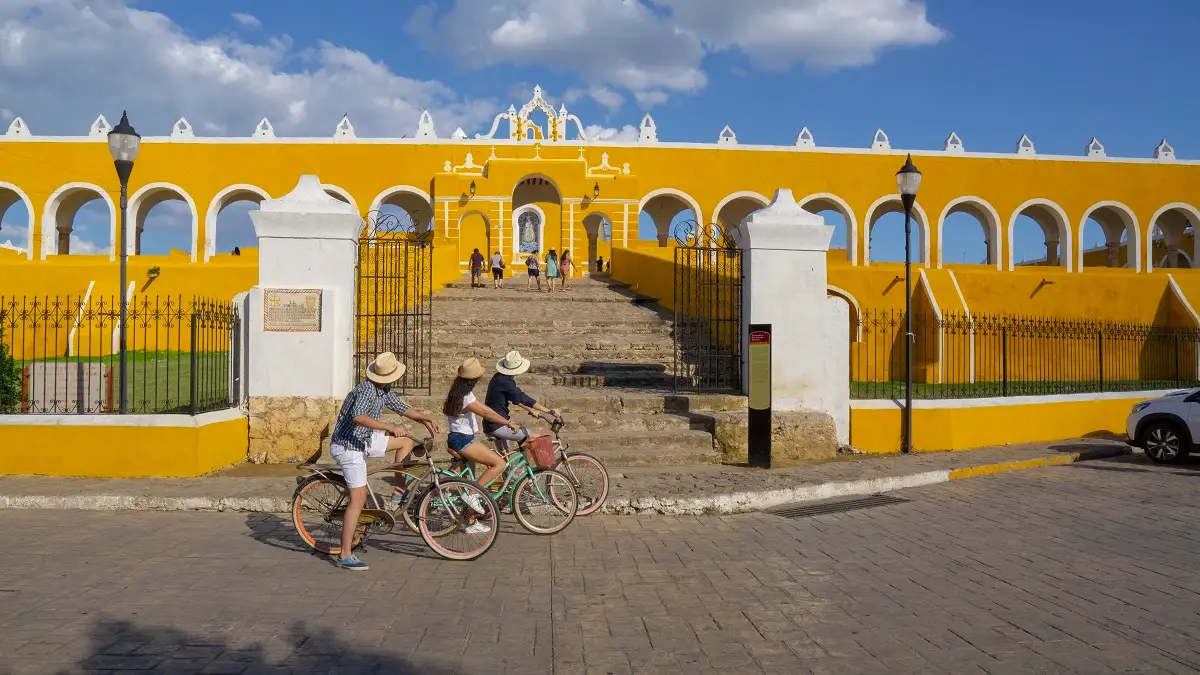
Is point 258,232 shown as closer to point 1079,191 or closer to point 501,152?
→ point 501,152

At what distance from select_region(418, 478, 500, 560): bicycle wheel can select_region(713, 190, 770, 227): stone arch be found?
24177 millimetres

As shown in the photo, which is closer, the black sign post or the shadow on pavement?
the shadow on pavement

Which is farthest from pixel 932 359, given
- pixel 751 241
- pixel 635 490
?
pixel 635 490

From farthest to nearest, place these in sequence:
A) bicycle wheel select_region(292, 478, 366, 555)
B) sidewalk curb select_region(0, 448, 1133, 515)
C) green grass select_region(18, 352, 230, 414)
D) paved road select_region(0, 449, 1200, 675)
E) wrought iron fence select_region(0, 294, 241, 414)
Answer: green grass select_region(18, 352, 230, 414), wrought iron fence select_region(0, 294, 241, 414), sidewalk curb select_region(0, 448, 1133, 515), bicycle wheel select_region(292, 478, 366, 555), paved road select_region(0, 449, 1200, 675)

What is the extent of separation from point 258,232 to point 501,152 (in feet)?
63.3

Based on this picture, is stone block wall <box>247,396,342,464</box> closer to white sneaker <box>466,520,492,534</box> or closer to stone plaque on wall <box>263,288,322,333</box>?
stone plaque on wall <box>263,288,322,333</box>

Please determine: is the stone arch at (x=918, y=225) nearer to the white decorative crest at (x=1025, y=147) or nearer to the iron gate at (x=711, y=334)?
the white decorative crest at (x=1025, y=147)

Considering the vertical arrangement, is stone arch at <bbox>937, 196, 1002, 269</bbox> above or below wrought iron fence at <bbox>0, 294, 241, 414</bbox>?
above

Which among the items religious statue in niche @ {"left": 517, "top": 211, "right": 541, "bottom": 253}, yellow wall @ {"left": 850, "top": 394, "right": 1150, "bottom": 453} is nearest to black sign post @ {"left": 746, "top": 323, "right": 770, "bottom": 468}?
yellow wall @ {"left": 850, "top": 394, "right": 1150, "bottom": 453}

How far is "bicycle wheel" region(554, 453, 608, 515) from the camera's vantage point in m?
6.79

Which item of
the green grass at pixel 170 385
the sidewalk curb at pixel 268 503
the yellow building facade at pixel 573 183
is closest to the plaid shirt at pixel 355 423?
the sidewalk curb at pixel 268 503

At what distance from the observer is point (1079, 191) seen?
30797 mm

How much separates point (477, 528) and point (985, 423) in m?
8.17

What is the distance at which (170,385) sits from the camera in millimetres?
13336
